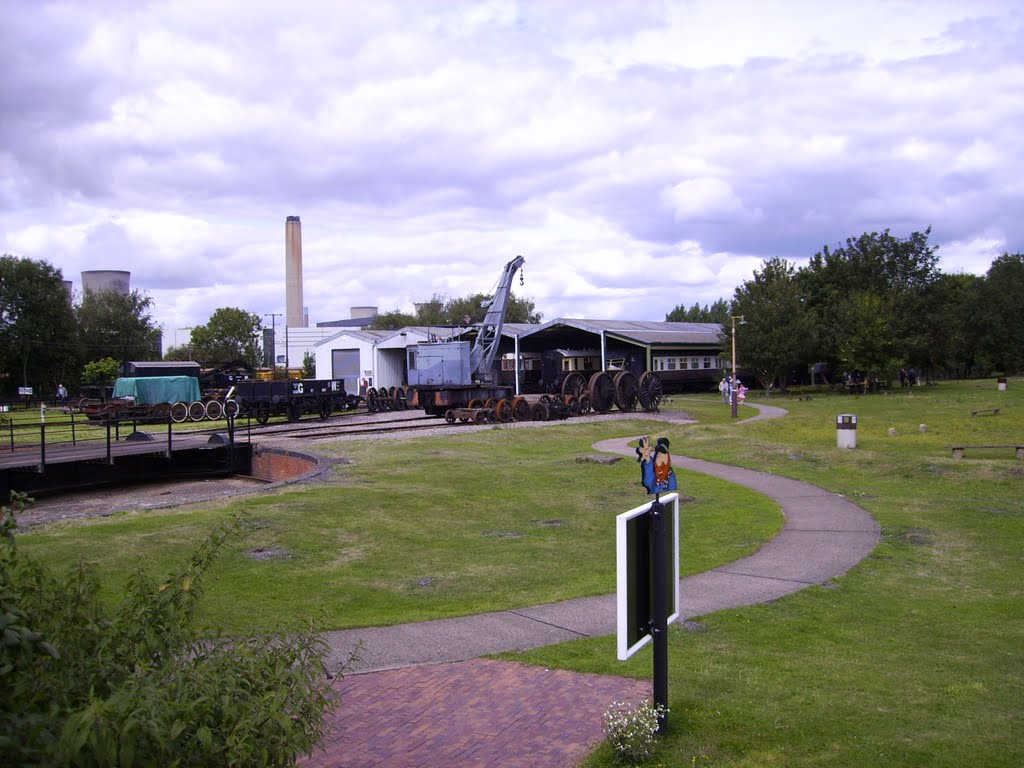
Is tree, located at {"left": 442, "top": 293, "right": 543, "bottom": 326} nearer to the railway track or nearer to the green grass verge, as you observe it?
the railway track

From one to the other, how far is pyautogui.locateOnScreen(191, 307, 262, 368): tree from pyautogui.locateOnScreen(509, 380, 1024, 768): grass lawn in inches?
3173

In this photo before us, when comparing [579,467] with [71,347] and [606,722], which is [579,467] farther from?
[71,347]

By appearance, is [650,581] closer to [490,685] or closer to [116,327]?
[490,685]

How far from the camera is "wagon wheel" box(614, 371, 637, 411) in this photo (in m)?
39.8

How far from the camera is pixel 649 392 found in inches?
1594

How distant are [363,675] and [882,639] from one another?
13.8ft

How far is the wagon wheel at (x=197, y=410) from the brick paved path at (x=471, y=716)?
1412 inches

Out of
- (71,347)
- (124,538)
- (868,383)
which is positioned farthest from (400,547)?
(71,347)

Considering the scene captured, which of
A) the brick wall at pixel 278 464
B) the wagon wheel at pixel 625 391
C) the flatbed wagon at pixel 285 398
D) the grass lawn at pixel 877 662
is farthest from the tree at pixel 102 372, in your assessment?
the grass lawn at pixel 877 662

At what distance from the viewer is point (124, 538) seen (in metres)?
10.7

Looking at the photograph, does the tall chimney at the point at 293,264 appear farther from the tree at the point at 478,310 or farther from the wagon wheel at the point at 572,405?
the wagon wheel at the point at 572,405

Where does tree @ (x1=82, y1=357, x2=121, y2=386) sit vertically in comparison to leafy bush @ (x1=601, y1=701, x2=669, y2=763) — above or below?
above

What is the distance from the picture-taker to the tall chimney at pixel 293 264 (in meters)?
94.4

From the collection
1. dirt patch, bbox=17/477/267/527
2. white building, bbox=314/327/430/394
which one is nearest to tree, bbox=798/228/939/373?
white building, bbox=314/327/430/394
